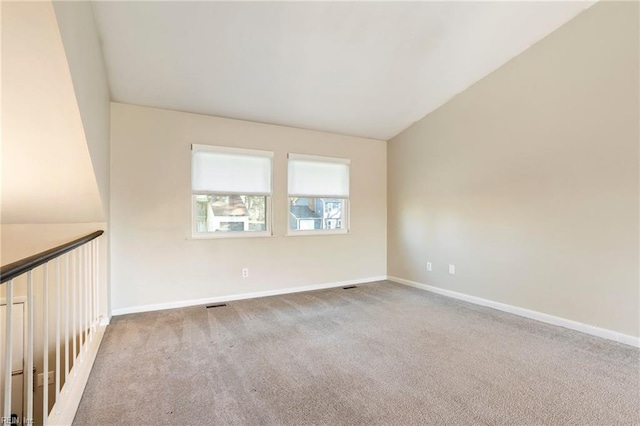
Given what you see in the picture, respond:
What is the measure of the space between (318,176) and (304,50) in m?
1.95

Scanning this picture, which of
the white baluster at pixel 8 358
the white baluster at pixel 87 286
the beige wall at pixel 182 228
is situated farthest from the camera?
the beige wall at pixel 182 228

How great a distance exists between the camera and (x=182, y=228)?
3650 mm

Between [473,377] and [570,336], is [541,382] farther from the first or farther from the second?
[570,336]

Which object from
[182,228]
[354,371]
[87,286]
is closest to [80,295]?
[87,286]

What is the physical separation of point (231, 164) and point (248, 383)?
2.69 m

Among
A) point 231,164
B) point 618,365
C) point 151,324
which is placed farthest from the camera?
point 231,164

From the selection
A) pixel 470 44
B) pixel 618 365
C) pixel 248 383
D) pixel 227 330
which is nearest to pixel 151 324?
pixel 227 330

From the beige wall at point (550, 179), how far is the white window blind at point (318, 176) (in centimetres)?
125

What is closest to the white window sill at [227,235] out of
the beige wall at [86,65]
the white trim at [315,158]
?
the beige wall at [86,65]

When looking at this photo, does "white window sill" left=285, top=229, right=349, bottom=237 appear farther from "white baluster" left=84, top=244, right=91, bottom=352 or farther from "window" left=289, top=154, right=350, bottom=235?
"white baluster" left=84, top=244, right=91, bottom=352

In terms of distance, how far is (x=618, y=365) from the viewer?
2.24 meters

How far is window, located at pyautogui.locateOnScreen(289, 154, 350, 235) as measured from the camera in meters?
4.40

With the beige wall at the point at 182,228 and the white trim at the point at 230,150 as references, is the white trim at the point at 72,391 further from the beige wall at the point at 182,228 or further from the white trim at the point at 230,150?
the white trim at the point at 230,150

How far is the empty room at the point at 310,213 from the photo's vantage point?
1.81m
